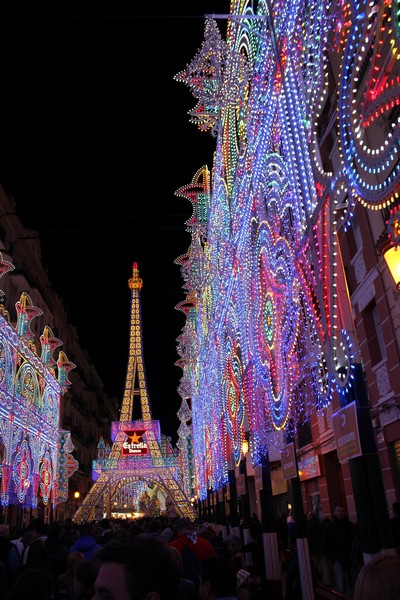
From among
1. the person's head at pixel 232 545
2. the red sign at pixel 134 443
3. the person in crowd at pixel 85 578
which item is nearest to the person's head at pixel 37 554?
the person in crowd at pixel 85 578

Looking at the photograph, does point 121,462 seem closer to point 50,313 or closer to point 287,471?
point 50,313

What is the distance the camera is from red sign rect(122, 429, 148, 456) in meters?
48.8

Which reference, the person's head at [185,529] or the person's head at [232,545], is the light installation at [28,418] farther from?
the person's head at [185,529]

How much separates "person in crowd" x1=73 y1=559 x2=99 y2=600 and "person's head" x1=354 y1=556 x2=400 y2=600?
3.57 m

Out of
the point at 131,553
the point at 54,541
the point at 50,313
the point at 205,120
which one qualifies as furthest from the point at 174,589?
the point at 50,313

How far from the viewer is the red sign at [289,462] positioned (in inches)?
325

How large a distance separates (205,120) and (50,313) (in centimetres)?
3532

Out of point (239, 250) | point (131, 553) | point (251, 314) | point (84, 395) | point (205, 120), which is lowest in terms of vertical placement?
point (131, 553)

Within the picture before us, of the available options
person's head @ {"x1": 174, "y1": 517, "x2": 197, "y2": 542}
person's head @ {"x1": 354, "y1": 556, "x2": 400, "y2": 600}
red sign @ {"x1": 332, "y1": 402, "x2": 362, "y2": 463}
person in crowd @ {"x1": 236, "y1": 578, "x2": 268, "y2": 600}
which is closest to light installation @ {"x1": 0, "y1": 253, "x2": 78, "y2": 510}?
person in crowd @ {"x1": 236, "y1": 578, "x2": 268, "y2": 600}

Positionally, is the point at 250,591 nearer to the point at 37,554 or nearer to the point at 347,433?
the point at 37,554

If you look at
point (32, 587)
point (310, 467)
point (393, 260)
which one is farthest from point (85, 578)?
point (310, 467)

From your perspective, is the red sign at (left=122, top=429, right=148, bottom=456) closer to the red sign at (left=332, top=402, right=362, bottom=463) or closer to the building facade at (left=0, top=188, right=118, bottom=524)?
the building facade at (left=0, top=188, right=118, bottom=524)

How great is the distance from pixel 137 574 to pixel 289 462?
21.8ft

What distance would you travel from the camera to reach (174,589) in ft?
7.09
